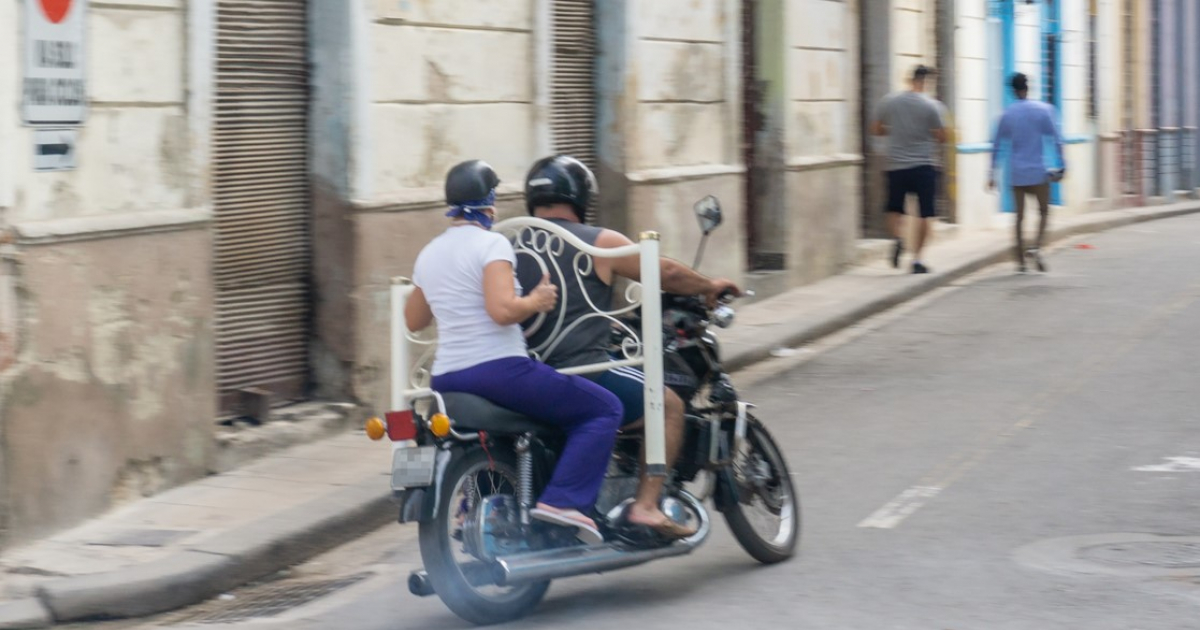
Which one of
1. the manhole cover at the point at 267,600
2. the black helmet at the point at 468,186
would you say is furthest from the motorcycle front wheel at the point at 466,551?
the manhole cover at the point at 267,600

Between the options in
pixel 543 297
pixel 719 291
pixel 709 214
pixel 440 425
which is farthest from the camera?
pixel 719 291

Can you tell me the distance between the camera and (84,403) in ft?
25.2

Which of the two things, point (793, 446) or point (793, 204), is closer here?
point (793, 446)

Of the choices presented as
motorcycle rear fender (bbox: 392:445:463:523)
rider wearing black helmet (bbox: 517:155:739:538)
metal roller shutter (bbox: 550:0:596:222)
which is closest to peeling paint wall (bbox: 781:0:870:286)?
metal roller shutter (bbox: 550:0:596:222)

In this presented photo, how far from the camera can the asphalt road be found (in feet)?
20.0

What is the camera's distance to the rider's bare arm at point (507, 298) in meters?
5.88

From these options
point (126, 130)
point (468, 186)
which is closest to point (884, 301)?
point (126, 130)

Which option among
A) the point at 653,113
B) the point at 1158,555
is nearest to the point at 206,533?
the point at 1158,555

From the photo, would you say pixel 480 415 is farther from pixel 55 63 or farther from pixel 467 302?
pixel 55 63

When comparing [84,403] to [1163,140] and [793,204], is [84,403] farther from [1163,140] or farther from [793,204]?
[1163,140]

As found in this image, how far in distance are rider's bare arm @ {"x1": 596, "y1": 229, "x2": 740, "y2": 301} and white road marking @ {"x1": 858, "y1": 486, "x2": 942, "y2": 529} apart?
145 centimetres

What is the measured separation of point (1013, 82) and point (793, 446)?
8.93 metres

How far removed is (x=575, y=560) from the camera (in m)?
6.03

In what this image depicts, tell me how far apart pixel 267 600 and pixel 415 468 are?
1.34 m
